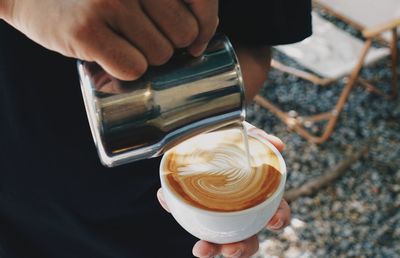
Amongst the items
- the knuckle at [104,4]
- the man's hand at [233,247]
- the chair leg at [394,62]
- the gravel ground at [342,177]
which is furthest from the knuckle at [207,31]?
the chair leg at [394,62]

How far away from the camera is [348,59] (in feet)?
8.57

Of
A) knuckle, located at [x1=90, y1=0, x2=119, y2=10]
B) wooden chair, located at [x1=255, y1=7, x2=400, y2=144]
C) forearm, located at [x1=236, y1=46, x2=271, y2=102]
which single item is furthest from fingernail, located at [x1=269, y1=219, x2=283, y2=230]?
wooden chair, located at [x1=255, y1=7, x2=400, y2=144]

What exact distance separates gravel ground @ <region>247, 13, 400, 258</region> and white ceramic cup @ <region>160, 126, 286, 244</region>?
1.30 metres

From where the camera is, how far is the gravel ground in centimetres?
220

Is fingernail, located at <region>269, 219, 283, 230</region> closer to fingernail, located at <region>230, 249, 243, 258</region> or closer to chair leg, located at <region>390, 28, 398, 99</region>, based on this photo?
fingernail, located at <region>230, 249, 243, 258</region>

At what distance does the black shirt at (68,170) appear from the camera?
0.95 meters

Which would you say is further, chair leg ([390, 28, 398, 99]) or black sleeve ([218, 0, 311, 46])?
chair leg ([390, 28, 398, 99])

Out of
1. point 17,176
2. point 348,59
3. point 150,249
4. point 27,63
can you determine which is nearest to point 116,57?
point 27,63

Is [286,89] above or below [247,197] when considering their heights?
below

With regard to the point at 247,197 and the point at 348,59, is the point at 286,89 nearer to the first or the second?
the point at 348,59

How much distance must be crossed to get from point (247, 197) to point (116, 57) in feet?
1.35

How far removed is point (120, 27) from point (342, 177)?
205 cm

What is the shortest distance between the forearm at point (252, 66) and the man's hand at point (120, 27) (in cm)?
34

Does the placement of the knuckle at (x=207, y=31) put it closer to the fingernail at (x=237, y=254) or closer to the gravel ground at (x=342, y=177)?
the fingernail at (x=237, y=254)
